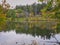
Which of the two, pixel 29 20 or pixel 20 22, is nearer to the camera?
pixel 29 20

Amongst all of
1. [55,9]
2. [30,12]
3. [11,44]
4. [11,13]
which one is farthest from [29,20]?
[55,9]

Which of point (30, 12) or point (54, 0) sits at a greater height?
point (54, 0)

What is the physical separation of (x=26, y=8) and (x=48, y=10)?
14.1m

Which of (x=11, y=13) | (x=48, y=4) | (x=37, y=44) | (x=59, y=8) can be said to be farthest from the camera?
(x=11, y=13)

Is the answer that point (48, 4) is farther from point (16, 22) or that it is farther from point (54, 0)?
point (16, 22)

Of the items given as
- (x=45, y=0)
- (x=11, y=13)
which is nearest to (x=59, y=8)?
(x=45, y=0)

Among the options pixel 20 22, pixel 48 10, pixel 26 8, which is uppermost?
pixel 48 10

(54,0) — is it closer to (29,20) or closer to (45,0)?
(45,0)

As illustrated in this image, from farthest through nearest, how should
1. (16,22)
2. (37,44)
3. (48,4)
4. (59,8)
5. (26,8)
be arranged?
(16,22) → (26,8) → (37,44) → (59,8) → (48,4)

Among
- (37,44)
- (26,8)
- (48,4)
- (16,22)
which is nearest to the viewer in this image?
(48,4)

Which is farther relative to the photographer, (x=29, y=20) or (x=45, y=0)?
(x=29, y=20)

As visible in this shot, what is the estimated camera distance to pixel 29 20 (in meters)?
17.1

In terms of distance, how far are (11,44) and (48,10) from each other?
2992 millimetres

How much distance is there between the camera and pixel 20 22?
60.7 feet
